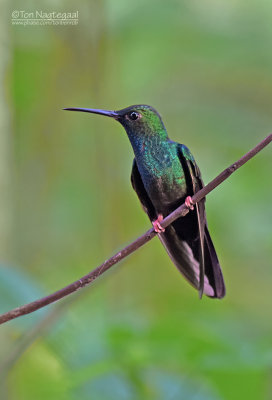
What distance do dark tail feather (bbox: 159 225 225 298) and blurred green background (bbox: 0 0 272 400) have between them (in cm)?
19

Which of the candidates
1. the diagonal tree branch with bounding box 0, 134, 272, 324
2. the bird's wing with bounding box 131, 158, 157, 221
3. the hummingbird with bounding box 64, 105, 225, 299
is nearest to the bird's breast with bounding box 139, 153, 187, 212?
the hummingbird with bounding box 64, 105, 225, 299

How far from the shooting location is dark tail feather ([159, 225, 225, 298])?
8.84 ft

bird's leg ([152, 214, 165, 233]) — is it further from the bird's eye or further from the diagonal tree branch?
the bird's eye

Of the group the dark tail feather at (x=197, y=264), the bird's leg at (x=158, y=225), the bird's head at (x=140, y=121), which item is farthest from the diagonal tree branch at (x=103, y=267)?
the bird's head at (x=140, y=121)

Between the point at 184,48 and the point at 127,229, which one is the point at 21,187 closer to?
the point at 127,229

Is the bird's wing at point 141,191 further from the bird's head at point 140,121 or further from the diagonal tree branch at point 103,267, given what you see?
the diagonal tree branch at point 103,267

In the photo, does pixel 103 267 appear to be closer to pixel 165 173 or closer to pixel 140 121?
pixel 165 173

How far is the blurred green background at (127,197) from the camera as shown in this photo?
108 inches

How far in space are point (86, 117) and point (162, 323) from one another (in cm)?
301

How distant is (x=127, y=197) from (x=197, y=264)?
5.86 ft

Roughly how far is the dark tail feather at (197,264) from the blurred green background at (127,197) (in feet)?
0.62

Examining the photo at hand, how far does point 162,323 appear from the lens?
2.67m

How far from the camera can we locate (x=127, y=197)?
14.8ft

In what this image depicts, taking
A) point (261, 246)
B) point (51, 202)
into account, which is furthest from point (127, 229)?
point (261, 246)
